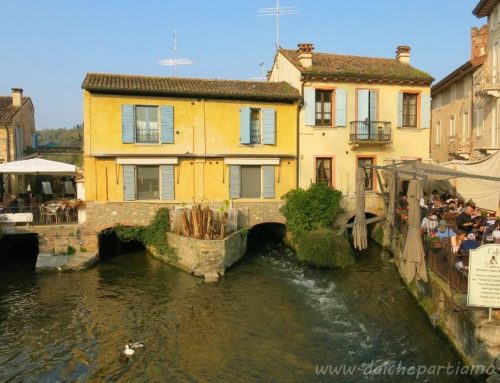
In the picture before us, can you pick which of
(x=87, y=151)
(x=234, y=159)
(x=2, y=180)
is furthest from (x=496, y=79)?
(x=2, y=180)

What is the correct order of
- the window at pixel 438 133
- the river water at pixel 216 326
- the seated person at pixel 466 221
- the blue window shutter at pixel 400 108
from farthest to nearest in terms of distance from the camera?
the window at pixel 438 133 → the blue window shutter at pixel 400 108 → the seated person at pixel 466 221 → the river water at pixel 216 326

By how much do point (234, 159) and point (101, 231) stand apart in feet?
23.1

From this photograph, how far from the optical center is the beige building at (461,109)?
2281cm

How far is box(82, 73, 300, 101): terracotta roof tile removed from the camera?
18.8 metres

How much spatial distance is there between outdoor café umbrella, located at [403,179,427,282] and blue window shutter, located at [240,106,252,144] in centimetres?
1000

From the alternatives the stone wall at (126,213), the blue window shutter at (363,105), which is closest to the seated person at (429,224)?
the blue window shutter at (363,105)

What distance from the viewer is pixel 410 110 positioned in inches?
885

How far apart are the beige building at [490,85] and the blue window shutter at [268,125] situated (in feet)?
33.3

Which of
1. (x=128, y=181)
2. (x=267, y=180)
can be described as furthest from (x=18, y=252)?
(x=267, y=180)

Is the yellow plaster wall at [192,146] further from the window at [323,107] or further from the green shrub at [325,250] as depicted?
the green shrub at [325,250]

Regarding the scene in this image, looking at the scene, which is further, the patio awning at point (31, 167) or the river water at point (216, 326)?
→ the patio awning at point (31, 167)

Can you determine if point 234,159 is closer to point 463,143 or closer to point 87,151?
point 87,151

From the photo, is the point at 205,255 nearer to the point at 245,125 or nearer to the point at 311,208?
the point at 311,208

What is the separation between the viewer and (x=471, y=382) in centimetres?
891
